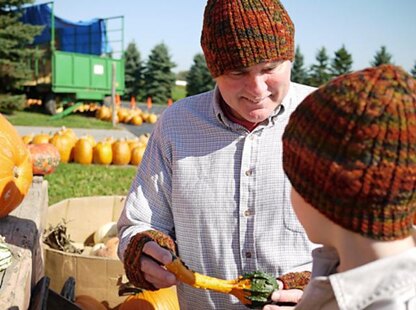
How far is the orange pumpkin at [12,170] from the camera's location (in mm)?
2730

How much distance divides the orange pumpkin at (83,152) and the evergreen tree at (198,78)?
34.0m

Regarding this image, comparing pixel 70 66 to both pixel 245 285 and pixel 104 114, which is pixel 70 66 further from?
pixel 245 285

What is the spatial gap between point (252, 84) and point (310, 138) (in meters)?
0.63

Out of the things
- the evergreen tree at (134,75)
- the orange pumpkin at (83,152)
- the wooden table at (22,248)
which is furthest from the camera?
the evergreen tree at (134,75)

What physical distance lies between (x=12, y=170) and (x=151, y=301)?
1171mm

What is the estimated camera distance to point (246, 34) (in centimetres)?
177

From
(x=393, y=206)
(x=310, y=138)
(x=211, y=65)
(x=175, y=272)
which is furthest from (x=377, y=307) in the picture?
(x=211, y=65)

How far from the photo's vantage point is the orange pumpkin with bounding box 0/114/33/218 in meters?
2.73

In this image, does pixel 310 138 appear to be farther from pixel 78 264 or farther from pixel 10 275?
pixel 78 264

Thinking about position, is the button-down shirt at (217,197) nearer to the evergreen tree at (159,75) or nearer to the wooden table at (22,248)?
the wooden table at (22,248)

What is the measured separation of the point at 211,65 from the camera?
74.7 inches

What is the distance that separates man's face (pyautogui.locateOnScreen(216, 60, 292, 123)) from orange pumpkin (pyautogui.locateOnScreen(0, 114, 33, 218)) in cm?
142

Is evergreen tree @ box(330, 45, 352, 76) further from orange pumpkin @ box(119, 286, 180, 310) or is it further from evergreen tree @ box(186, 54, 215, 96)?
orange pumpkin @ box(119, 286, 180, 310)

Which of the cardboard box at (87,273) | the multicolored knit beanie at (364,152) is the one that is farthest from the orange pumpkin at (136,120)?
the multicolored knit beanie at (364,152)
